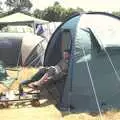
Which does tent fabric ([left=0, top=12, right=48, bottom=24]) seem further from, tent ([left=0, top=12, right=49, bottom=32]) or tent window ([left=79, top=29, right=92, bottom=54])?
tent window ([left=79, top=29, right=92, bottom=54])

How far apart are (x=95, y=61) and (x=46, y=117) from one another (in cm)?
168

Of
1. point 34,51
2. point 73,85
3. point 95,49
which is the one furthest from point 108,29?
point 34,51

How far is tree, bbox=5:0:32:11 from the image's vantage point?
64688mm

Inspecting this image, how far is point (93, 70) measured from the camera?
8.70m

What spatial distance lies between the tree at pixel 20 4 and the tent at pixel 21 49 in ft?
164

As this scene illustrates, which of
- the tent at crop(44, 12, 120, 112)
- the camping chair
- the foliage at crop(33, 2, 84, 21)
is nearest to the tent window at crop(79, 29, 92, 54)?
the tent at crop(44, 12, 120, 112)

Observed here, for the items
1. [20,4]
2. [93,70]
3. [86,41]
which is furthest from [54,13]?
[93,70]

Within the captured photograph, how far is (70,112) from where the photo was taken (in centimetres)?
836

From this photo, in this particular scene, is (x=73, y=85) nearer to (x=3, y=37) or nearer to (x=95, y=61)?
(x=95, y=61)

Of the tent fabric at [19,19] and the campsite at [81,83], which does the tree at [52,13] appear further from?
the campsite at [81,83]

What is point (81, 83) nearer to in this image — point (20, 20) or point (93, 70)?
point (93, 70)

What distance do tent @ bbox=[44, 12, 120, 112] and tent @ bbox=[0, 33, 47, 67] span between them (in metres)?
5.90

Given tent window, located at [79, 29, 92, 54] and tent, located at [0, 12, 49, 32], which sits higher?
tent window, located at [79, 29, 92, 54]

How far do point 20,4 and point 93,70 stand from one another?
60.1 meters
